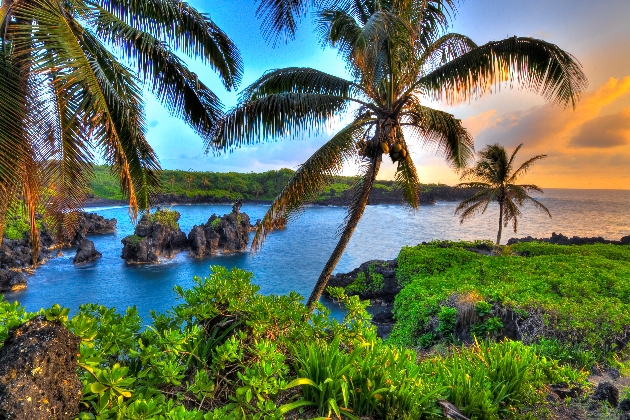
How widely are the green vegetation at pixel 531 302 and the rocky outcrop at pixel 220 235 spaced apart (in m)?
22.4

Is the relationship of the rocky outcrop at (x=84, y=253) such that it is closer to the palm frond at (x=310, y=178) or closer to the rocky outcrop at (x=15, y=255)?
the rocky outcrop at (x=15, y=255)

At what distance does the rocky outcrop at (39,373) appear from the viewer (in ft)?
4.94

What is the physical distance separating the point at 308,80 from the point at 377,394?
19.9ft

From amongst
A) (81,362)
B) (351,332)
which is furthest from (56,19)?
(351,332)

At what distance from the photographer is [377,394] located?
2.37 meters

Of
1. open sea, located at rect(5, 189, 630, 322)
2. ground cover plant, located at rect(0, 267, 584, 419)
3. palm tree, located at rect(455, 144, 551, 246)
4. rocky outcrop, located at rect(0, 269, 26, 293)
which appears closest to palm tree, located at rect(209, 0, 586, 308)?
ground cover plant, located at rect(0, 267, 584, 419)

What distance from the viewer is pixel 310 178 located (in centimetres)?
609

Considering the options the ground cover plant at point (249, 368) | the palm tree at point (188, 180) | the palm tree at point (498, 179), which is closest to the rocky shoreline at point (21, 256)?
the ground cover plant at point (249, 368)

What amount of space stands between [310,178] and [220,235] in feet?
93.4

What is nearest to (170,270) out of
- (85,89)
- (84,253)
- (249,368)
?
(84,253)

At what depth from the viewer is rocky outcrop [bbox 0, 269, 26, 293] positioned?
68.8 ft

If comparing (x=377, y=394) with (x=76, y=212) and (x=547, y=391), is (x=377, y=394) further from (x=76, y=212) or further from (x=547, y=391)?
(x=76, y=212)

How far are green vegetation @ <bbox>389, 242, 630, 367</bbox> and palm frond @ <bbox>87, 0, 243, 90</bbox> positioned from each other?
25.1ft

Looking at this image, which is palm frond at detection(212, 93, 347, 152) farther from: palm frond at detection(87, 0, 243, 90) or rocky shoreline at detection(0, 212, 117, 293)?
rocky shoreline at detection(0, 212, 117, 293)
